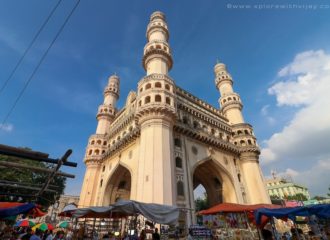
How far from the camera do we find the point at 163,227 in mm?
17719

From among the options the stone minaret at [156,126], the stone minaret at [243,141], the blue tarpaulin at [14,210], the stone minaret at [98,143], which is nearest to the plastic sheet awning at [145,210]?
the blue tarpaulin at [14,210]

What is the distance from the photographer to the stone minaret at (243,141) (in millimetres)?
32312

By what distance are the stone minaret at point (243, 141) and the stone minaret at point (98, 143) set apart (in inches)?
915

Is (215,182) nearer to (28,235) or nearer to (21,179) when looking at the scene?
(28,235)

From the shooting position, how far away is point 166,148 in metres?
23.0

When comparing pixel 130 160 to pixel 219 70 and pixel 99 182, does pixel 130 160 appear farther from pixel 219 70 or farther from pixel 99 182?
pixel 219 70

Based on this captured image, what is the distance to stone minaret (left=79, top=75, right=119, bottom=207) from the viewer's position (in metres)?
33.4

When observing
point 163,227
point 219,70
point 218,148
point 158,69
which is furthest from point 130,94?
point 163,227

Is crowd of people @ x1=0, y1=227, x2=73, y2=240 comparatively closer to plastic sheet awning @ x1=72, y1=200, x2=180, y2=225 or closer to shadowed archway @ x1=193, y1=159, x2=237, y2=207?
plastic sheet awning @ x1=72, y1=200, x2=180, y2=225

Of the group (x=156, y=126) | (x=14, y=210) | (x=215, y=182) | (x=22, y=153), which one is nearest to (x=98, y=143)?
(x=156, y=126)

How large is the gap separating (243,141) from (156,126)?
19.9 meters

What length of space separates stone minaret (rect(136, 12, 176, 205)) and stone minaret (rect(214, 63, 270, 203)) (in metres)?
15.5

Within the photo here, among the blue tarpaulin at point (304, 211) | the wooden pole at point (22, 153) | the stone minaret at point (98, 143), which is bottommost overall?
the blue tarpaulin at point (304, 211)

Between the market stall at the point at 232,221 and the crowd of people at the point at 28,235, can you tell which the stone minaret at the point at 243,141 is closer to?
the market stall at the point at 232,221
